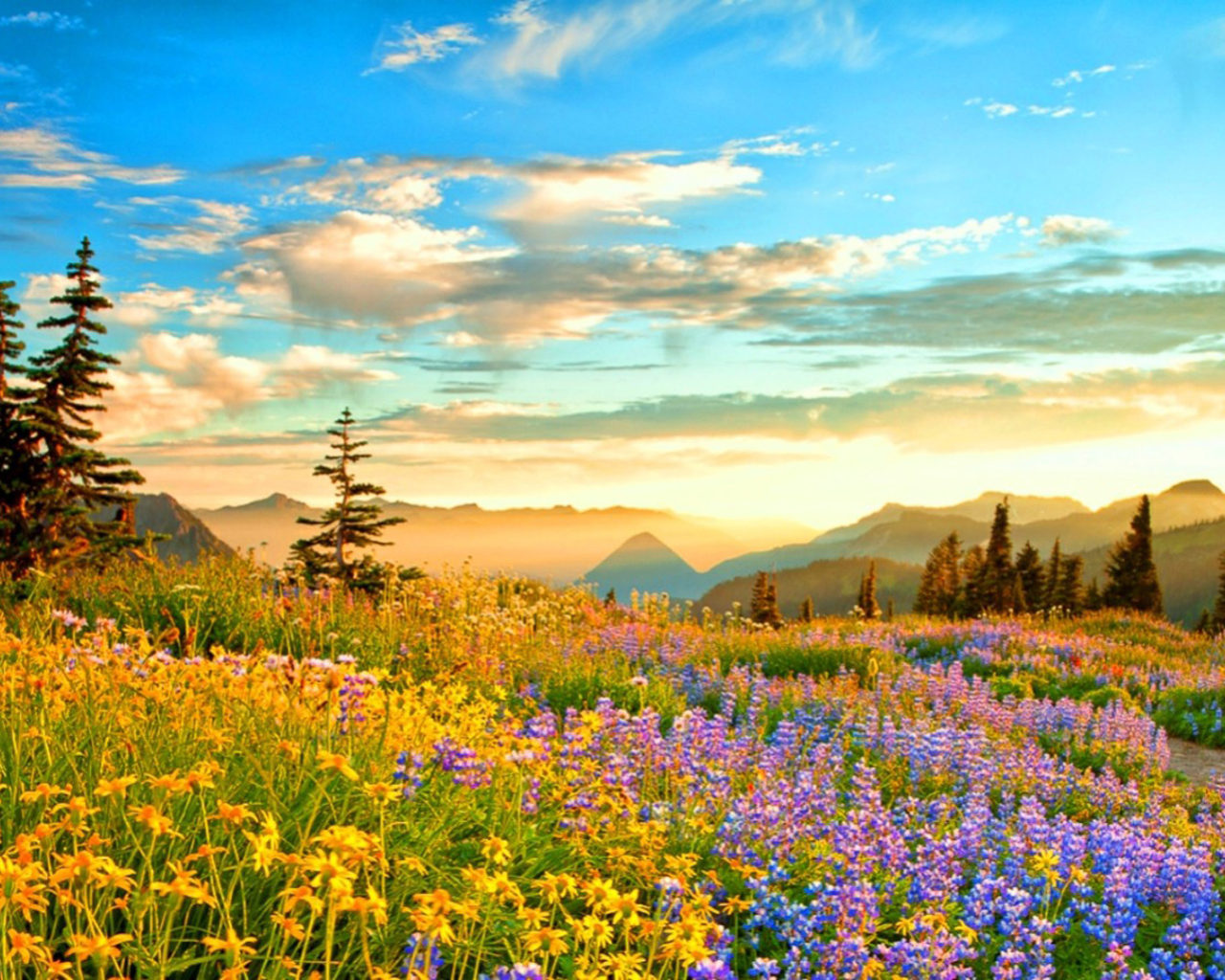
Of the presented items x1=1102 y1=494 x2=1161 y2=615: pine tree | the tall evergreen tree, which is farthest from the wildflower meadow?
the tall evergreen tree

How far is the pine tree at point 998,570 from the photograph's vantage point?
50156mm

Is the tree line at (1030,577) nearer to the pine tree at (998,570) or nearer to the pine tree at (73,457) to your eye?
the pine tree at (998,570)

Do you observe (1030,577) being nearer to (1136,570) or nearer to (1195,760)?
(1136,570)

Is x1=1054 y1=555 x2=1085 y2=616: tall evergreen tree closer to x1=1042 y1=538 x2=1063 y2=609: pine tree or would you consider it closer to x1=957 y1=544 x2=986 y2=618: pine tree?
x1=1042 y1=538 x2=1063 y2=609: pine tree

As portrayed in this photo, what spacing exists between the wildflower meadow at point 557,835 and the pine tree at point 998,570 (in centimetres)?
4287

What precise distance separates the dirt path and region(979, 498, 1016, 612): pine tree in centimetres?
3918

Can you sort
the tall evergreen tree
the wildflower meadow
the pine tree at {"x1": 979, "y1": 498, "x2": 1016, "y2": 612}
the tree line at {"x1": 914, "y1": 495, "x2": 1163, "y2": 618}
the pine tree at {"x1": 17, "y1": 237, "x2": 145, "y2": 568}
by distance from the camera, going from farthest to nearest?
1. the tall evergreen tree
2. the pine tree at {"x1": 979, "y1": 498, "x2": 1016, "y2": 612}
3. the tree line at {"x1": 914, "y1": 495, "x2": 1163, "y2": 618}
4. the pine tree at {"x1": 17, "y1": 237, "x2": 145, "y2": 568}
5. the wildflower meadow

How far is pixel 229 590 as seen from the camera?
38.7ft

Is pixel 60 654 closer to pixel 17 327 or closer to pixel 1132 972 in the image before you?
pixel 1132 972

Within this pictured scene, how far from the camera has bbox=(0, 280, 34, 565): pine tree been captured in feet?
69.2

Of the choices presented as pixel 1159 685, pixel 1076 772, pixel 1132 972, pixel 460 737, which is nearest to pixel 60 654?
pixel 460 737

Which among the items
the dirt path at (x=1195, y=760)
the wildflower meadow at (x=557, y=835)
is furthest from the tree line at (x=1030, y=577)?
the wildflower meadow at (x=557, y=835)

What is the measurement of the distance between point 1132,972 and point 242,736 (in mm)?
4245

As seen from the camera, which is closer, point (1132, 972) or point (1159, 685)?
point (1132, 972)
